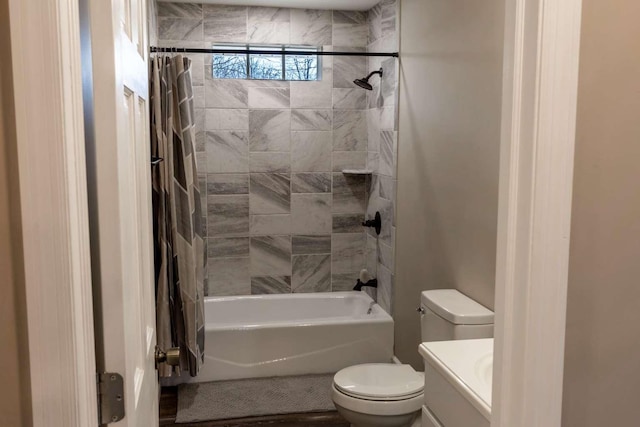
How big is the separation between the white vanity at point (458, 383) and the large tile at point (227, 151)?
260 centimetres

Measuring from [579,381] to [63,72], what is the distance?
37.5 inches

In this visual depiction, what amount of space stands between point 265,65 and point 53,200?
366 cm

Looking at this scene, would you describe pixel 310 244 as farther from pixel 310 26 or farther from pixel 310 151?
pixel 310 26

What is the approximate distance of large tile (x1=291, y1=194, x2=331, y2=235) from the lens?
442 centimetres

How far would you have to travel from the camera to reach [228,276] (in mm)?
4379

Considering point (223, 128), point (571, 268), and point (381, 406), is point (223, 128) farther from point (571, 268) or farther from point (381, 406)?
point (571, 268)

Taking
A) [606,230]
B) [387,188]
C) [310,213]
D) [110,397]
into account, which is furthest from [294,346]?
[606,230]

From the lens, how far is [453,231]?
2840 mm

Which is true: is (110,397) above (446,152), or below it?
below

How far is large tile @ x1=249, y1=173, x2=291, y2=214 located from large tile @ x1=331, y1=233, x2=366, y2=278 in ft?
1.56

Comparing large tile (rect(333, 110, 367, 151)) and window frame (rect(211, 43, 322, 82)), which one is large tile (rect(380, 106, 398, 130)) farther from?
window frame (rect(211, 43, 322, 82))

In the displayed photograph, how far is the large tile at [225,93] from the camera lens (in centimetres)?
418

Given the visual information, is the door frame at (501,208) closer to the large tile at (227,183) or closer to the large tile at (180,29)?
the large tile at (227,183)

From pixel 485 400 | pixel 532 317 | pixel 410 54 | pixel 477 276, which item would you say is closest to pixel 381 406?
pixel 477 276
